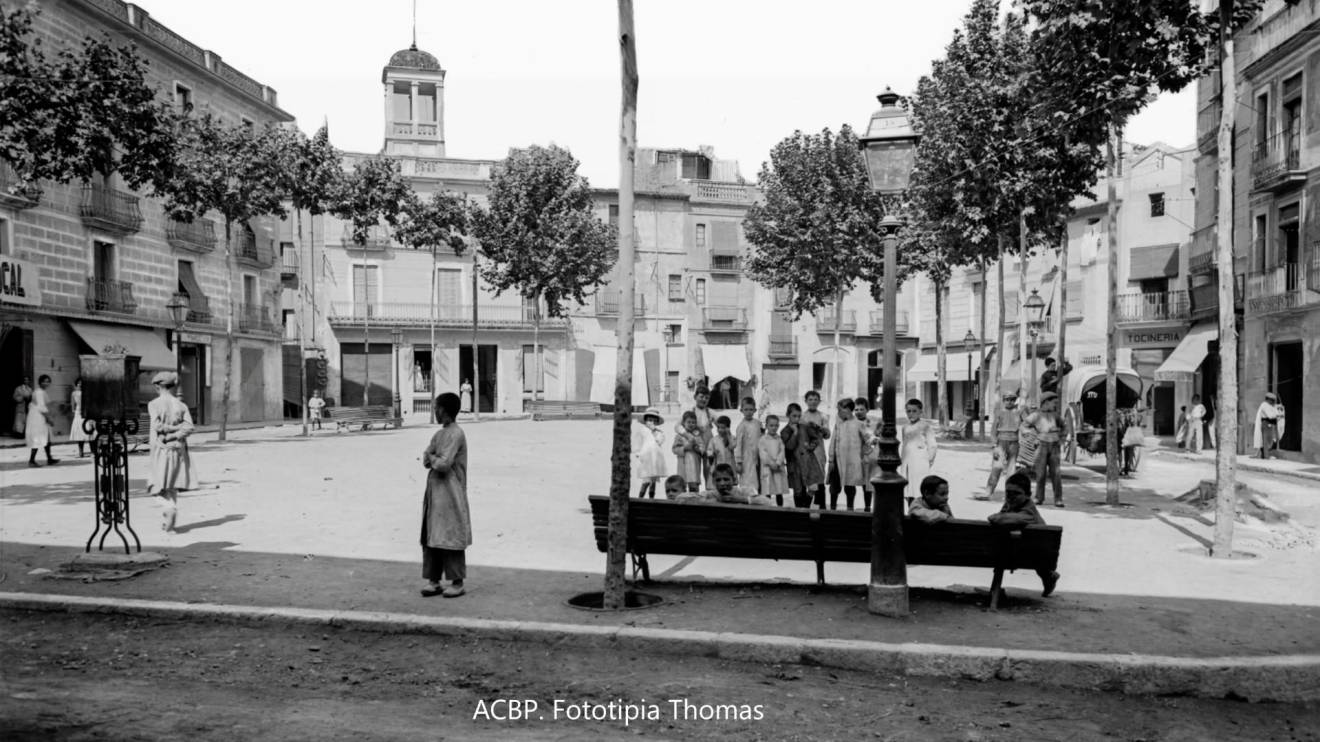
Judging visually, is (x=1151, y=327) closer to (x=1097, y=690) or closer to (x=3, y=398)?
(x=1097, y=690)

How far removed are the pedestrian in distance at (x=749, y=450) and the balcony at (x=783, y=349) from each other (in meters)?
37.8

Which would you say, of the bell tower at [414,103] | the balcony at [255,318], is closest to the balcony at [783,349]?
the bell tower at [414,103]

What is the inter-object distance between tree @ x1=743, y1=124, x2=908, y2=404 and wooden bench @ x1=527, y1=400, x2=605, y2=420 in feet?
29.5

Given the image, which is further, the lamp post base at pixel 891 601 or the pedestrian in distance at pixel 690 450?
the pedestrian in distance at pixel 690 450

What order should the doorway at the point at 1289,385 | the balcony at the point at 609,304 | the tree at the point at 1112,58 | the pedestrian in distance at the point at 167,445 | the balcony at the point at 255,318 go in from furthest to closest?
the balcony at the point at 609,304 < the balcony at the point at 255,318 < the doorway at the point at 1289,385 < the tree at the point at 1112,58 < the pedestrian in distance at the point at 167,445

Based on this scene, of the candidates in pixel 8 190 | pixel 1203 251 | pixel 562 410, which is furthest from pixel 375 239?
pixel 1203 251

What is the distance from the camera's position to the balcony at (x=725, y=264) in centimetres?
4884

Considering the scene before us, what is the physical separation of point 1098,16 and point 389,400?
1542 inches

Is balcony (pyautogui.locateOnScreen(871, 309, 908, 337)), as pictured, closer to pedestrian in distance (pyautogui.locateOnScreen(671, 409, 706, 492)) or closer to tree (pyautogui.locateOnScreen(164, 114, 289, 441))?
tree (pyautogui.locateOnScreen(164, 114, 289, 441))

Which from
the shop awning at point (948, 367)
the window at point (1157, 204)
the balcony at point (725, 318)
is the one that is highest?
the window at point (1157, 204)

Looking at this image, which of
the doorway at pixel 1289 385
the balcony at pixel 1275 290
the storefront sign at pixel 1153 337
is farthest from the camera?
the storefront sign at pixel 1153 337

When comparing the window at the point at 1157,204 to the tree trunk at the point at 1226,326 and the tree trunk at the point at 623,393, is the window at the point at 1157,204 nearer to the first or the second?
the tree trunk at the point at 1226,326

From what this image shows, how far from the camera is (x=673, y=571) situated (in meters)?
8.55

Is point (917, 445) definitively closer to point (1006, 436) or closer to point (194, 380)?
point (1006, 436)
